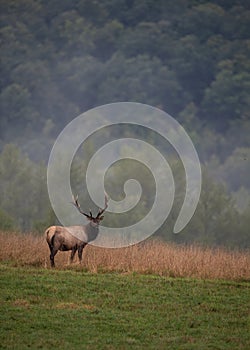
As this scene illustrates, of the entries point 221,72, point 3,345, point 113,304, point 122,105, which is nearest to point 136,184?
point 113,304

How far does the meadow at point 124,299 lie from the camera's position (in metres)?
13.3

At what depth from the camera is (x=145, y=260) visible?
2012 cm

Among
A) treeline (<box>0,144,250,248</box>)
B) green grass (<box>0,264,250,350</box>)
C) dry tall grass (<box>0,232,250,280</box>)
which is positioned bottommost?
green grass (<box>0,264,250,350</box>)

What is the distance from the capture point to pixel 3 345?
1248 centimetres

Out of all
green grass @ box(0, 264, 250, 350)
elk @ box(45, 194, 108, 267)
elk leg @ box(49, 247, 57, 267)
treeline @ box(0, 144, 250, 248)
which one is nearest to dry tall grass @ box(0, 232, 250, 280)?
elk leg @ box(49, 247, 57, 267)

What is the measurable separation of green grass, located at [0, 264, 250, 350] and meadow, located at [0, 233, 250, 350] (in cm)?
2

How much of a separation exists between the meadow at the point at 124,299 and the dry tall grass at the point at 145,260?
0.09 ft

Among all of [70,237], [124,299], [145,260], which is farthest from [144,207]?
[124,299]

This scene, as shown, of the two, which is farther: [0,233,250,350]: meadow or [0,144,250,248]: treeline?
[0,144,250,248]: treeline

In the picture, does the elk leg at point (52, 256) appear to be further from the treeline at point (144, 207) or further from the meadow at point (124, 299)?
the treeline at point (144, 207)

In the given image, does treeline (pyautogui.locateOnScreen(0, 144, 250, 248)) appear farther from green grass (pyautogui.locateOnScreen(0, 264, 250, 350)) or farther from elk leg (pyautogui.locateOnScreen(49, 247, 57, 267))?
green grass (pyautogui.locateOnScreen(0, 264, 250, 350))

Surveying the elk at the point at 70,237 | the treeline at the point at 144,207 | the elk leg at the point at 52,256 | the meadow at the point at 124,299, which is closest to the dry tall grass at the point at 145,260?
the meadow at the point at 124,299

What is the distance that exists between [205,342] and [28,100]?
541ft

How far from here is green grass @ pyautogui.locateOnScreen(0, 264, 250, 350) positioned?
13.1m
